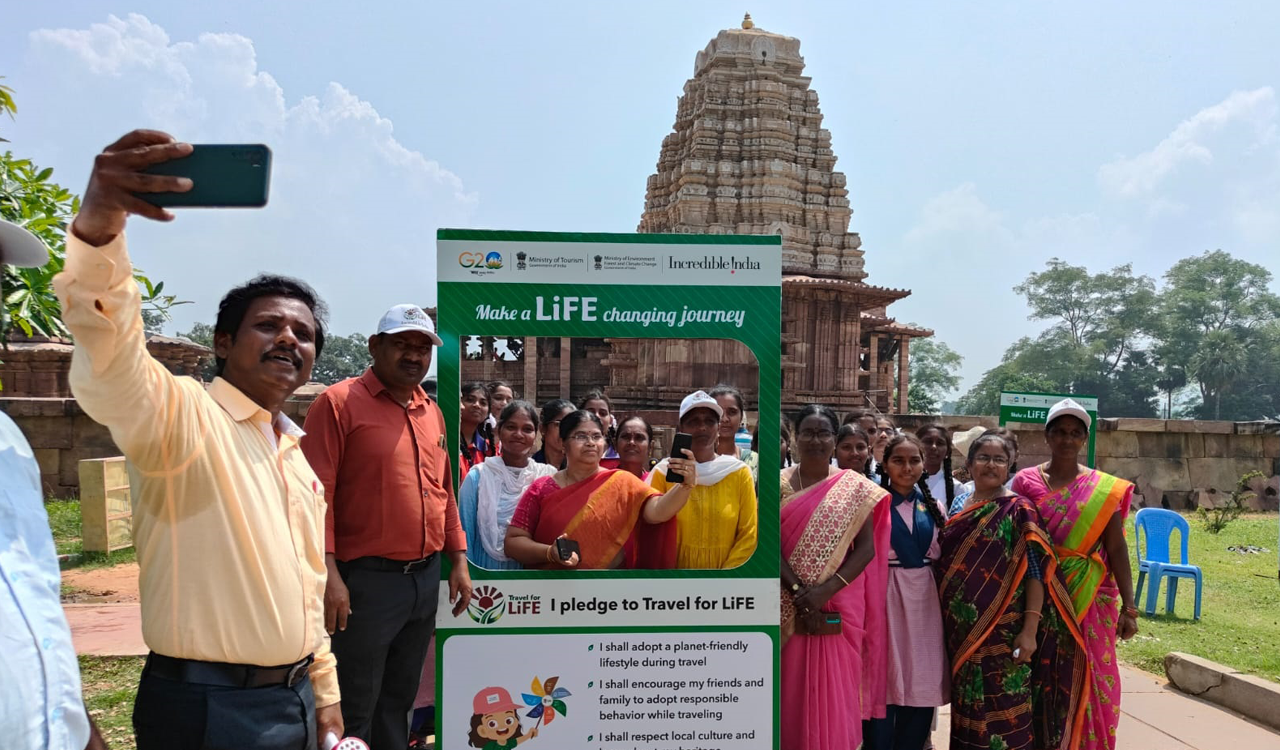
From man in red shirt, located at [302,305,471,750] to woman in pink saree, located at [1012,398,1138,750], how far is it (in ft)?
9.20

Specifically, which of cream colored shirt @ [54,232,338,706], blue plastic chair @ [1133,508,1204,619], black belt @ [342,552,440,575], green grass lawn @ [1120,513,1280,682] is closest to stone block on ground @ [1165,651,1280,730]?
green grass lawn @ [1120,513,1280,682]

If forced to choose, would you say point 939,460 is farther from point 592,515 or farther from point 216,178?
point 216,178

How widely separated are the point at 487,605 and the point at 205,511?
4.74ft

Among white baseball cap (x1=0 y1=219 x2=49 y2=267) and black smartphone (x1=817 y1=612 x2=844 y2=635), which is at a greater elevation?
white baseball cap (x1=0 y1=219 x2=49 y2=267)

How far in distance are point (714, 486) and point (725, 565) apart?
0.32 metres

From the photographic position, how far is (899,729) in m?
3.96

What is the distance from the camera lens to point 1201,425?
14.7 meters

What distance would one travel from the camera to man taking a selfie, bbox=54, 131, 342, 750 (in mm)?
1622

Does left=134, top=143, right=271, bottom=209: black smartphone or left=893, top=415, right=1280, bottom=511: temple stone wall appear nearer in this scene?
left=134, top=143, right=271, bottom=209: black smartphone

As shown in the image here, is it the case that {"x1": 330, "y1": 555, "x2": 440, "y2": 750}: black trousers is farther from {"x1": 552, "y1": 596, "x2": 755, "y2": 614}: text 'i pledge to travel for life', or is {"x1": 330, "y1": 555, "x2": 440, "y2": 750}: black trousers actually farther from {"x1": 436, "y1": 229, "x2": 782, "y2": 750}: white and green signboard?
{"x1": 552, "y1": 596, "x2": 755, "y2": 614}: text 'i pledge to travel for life'

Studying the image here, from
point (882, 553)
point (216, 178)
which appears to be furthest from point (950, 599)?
point (216, 178)

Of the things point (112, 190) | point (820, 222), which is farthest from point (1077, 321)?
point (112, 190)

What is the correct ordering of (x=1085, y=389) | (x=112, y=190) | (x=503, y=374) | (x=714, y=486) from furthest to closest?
(x=1085, y=389) < (x=503, y=374) < (x=714, y=486) < (x=112, y=190)

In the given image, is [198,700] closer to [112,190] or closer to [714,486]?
[112,190]
